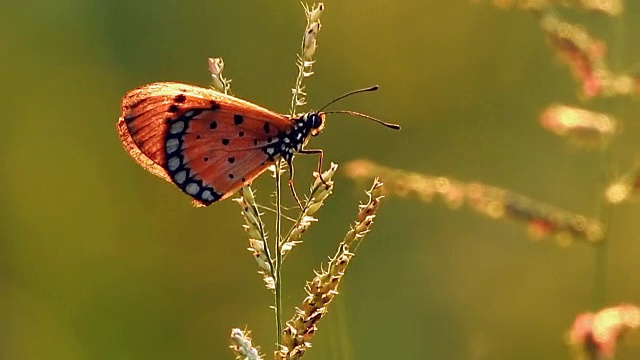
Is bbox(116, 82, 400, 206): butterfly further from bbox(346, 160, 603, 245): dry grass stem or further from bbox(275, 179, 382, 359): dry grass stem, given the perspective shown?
bbox(275, 179, 382, 359): dry grass stem

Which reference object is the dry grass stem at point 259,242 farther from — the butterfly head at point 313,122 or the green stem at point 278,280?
the butterfly head at point 313,122

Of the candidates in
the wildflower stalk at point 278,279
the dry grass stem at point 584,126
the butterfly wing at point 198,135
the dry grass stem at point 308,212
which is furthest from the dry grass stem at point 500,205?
the wildflower stalk at point 278,279

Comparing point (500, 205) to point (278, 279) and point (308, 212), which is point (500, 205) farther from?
point (278, 279)

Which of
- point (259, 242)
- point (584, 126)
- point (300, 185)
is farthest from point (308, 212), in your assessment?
point (300, 185)

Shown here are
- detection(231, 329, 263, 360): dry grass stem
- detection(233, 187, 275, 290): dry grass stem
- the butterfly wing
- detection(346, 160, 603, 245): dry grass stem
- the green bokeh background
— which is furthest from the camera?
the green bokeh background

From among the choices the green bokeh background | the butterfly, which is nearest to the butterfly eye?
the butterfly

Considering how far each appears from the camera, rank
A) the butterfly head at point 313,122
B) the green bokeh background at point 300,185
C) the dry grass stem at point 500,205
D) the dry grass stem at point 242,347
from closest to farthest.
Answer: the dry grass stem at point 242,347 → the butterfly head at point 313,122 → the dry grass stem at point 500,205 → the green bokeh background at point 300,185

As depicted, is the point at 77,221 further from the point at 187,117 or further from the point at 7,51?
the point at 187,117

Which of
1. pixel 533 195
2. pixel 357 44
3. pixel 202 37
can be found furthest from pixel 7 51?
pixel 533 195
